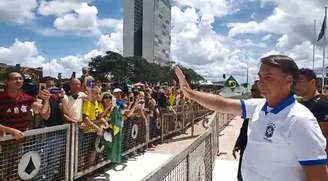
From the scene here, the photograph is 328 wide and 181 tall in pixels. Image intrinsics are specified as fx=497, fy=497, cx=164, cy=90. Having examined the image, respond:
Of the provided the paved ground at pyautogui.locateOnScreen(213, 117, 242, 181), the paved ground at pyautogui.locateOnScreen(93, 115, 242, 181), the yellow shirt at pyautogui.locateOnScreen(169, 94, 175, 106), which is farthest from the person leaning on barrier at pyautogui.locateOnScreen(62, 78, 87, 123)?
the yellow shirt at pyautogui.locateOnScreen(169, 94, 175, 106)

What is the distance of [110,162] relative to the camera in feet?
36.2

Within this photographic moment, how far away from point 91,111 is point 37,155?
2502 millimetres

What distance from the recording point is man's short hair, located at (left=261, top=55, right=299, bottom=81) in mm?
2857

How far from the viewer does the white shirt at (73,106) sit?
28.5ft

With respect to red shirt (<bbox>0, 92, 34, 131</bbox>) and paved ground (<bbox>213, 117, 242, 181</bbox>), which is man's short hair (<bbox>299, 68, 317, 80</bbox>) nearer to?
red shirt (<bbox>0, 92, 34, 131</bbox>)

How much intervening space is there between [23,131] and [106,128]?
3.31 m

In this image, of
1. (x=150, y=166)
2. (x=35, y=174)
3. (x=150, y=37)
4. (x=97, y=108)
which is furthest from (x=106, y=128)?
(x=150, y=37)

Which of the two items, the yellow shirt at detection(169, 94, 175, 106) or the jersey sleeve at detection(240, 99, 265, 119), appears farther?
the yellow shirt at detection(169, 94, 175, 106)

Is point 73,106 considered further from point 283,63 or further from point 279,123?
point 279,123

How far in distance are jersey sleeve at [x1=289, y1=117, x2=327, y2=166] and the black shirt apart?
235 cm

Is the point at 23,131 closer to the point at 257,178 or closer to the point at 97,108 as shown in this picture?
the point at 97,108

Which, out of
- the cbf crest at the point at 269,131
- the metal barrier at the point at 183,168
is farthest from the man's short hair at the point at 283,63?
the metal barrier at the point at 183,168

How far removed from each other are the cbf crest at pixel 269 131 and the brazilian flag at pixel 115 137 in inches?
320

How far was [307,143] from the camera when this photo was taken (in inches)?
98.2
